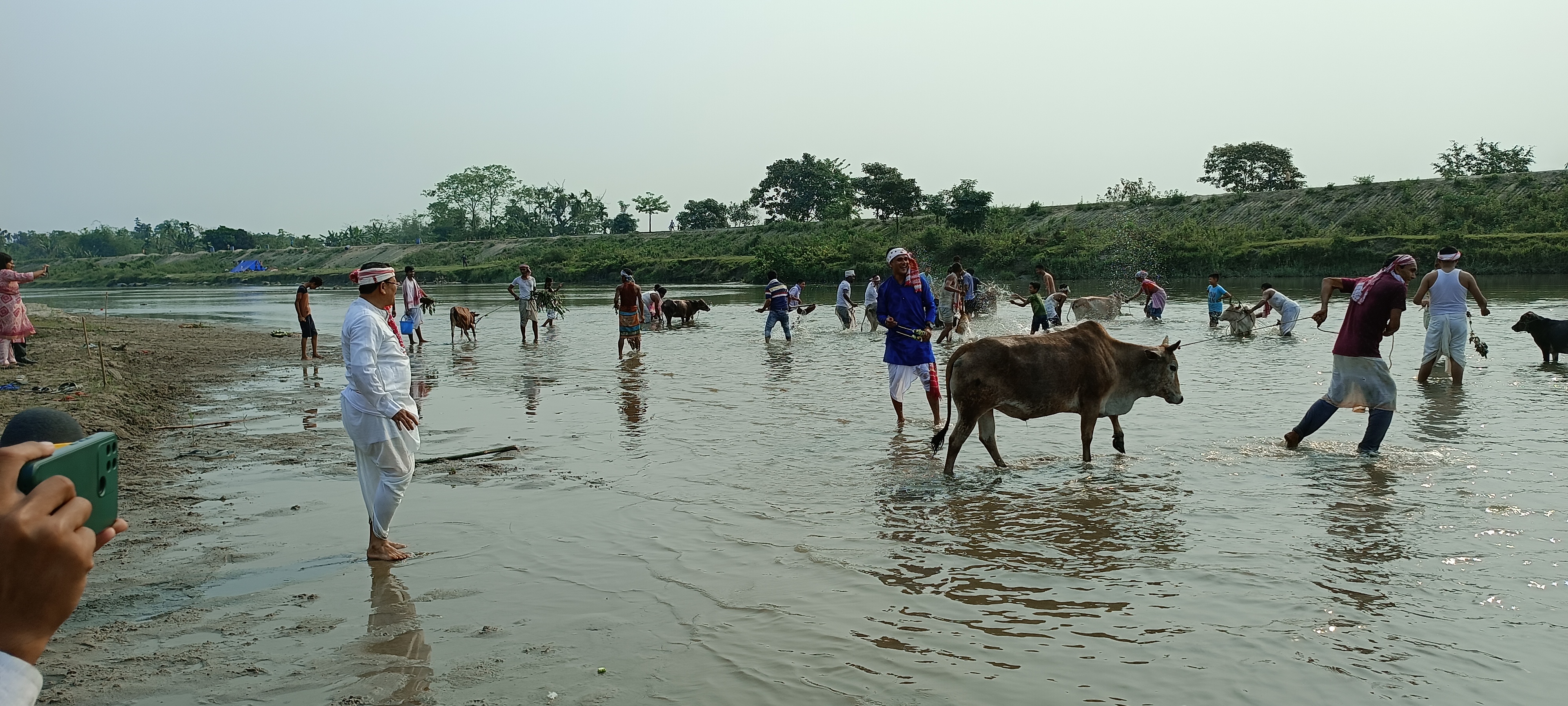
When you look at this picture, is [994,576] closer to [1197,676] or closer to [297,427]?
[1197,676]

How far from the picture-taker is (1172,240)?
54.2 meters

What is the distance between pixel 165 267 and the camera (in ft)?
372

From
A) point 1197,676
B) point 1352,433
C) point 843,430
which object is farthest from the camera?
point 843,430

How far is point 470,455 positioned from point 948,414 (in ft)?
14.3

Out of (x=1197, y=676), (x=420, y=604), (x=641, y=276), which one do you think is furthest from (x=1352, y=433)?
(x=641, y=276)

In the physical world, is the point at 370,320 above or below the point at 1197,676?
above

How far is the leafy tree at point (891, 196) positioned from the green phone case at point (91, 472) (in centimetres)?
7888

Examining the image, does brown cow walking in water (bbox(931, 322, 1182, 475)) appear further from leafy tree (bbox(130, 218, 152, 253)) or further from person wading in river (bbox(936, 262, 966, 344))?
leafy tree (bbox(130, 218, 152, 253))

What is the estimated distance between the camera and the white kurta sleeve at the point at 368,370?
20.2ft

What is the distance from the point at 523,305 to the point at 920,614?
62.5 feet

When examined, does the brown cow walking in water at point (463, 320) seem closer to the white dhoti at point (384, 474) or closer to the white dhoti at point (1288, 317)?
the white dhoti at point (1288, 317)

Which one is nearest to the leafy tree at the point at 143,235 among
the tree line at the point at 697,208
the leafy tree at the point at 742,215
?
the tree line at the point at 697,208

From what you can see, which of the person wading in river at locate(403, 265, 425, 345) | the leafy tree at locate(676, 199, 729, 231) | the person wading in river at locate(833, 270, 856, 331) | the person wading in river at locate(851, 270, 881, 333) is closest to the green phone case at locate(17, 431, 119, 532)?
the person wading in river at locate(403, 265, 425, 345)

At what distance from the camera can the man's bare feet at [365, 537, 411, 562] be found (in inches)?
254
